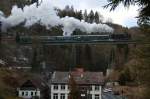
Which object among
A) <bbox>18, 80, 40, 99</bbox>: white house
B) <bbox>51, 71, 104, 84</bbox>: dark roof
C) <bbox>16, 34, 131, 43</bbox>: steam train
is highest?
<bbox>16, 34, 131, 43</bbox>: steam train

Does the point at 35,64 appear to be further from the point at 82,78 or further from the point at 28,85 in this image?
the point at 28,85

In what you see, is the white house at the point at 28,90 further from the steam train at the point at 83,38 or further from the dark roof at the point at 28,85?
the steam train at the point at 83,38

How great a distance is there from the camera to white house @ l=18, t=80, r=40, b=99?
6169 cm

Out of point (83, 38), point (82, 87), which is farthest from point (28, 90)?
point (83, 38)

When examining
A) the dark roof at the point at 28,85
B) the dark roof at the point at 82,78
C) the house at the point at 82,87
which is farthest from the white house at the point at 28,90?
the dark roof at the point at 82,78

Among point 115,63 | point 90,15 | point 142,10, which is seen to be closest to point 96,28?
point 115,63

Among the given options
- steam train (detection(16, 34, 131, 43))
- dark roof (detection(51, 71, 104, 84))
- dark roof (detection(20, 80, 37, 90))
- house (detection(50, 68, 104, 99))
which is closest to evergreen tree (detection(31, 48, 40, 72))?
steam train (detection(16, 34, 131, 43))

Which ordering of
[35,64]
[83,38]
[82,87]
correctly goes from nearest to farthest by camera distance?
[82,87], [83,38], [35,64]

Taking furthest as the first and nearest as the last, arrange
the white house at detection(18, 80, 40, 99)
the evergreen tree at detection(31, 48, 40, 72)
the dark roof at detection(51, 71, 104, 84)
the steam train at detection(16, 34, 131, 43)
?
the evergreen tree at detection(31, 48, 40, 72)
the steam train at detection(16, 34, 131, 43)
the dark roof at detection(51, 71, 104, 84)
the white house at detection(18, 80, 40, 99)

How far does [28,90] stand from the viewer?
62.4 m

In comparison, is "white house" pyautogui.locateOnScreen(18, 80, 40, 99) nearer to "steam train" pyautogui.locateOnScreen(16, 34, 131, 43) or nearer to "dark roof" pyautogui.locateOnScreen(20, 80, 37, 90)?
"dark roof" pyautogui.locateOnScreen(20, 80, 37, 90)

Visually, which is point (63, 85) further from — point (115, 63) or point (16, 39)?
point (115, 63)

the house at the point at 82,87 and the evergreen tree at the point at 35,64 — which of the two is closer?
the house at the point at 82,87

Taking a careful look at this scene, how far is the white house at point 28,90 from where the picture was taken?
202 ft
